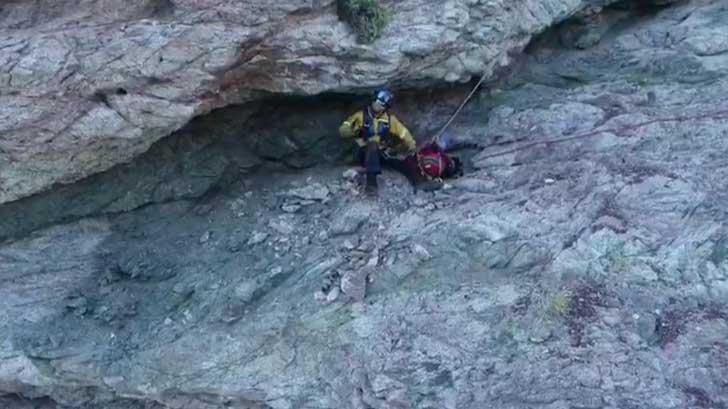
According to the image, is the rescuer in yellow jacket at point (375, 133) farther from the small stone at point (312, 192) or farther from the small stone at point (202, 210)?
the small stone at point (202, 210)

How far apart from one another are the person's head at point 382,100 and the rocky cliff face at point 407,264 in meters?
0.65

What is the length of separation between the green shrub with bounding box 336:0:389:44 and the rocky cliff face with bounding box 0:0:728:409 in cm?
39

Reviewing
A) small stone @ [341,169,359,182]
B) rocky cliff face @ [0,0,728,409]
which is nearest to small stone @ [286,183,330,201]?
rocky cliff face @ [0,0,728,409]

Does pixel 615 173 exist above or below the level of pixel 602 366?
above

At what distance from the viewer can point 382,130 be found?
1048cm

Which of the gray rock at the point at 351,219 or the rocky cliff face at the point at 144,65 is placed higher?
the rocky cliff face at the point at 144,65

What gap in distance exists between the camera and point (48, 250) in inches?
390

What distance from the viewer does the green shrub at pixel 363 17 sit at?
9.58 m

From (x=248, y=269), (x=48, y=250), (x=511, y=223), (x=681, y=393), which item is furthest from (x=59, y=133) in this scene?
(x=681, y=393)

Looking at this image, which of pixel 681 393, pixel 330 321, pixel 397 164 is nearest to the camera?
pixel 681 393

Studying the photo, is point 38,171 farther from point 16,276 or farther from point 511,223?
point 511,223

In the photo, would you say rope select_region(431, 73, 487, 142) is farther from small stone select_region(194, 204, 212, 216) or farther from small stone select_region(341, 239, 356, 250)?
small stone select_region(194, 204, 212, 216)

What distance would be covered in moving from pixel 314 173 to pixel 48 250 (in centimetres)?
327

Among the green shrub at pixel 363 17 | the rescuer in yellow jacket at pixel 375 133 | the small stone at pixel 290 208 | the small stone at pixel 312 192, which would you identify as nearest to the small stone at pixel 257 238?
the small stone at pixel 290 208
